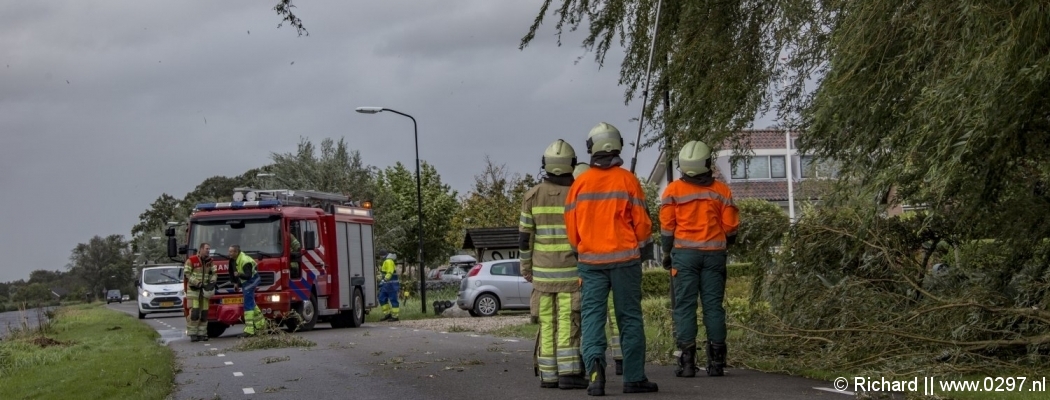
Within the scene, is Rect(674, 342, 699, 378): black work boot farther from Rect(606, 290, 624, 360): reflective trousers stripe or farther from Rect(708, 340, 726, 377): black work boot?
Rect(606, 290, 624, 360): reflective trousers stripe

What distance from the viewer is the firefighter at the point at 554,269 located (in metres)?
8.84

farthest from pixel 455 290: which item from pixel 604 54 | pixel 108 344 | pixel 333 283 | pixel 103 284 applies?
pixel 103 284

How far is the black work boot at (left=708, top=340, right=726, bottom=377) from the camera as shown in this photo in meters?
9.52

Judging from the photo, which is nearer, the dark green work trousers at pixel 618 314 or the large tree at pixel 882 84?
the large tree at pixel 882 84

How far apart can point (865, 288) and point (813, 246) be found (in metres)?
1.00

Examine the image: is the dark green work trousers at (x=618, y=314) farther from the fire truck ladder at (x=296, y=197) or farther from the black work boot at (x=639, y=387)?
the fire truck ladder at (x=296, y=197)

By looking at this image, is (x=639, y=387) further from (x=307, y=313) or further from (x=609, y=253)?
(x=307, y=313)

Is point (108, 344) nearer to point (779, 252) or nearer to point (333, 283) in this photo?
point (333, 283)

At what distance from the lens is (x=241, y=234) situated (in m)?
21.3

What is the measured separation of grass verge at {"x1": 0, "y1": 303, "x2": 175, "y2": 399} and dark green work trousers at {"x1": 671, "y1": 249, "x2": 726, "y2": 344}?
4354mm

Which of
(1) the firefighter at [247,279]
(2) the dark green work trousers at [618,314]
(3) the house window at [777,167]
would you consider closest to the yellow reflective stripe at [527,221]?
(2) the dark green work trousers at [618,314]

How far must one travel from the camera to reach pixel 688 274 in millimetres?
9523

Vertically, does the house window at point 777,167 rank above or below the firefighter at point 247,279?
above

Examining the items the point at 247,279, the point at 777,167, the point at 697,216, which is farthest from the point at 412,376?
the point at 777,167
